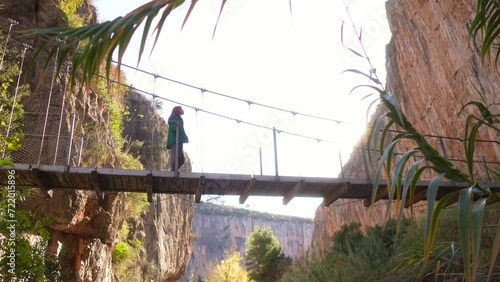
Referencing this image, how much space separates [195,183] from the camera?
5.65m

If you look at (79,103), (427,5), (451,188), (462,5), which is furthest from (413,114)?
(79,103)

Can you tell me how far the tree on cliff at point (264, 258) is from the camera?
58.2ft

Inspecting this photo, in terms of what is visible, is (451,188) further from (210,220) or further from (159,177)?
(210,220)

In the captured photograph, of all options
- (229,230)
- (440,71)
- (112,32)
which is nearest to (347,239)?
(440,71)

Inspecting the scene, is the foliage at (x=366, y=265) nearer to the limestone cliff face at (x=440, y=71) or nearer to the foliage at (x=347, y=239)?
the foliage at (x=347, y=239)

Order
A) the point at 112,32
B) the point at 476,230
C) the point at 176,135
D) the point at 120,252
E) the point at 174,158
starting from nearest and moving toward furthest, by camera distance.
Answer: the point at 476,230, the point at 112,32, the point at 174,158, the point at 176,135, the point at 120,252

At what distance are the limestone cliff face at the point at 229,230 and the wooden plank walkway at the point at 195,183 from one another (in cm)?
4641

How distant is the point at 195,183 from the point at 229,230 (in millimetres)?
53070

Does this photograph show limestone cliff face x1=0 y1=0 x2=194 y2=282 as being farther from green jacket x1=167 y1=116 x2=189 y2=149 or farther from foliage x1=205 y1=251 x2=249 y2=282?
foliage x1=205 y1=251 x2=249 y2=282

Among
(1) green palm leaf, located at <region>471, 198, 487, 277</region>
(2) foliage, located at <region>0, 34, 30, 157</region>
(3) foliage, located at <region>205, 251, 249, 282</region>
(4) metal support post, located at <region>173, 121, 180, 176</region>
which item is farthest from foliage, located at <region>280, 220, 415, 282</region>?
(3) foliage, located at <region>205, 251, 249, 282</region>

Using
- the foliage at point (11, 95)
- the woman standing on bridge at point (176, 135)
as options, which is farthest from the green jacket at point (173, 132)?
the foliage at point (11, 95)

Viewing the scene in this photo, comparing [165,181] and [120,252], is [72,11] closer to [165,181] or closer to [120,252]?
[165,181]

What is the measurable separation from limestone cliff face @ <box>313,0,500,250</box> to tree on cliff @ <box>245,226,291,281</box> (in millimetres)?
7045

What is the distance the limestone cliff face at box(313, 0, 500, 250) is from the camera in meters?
8.70
